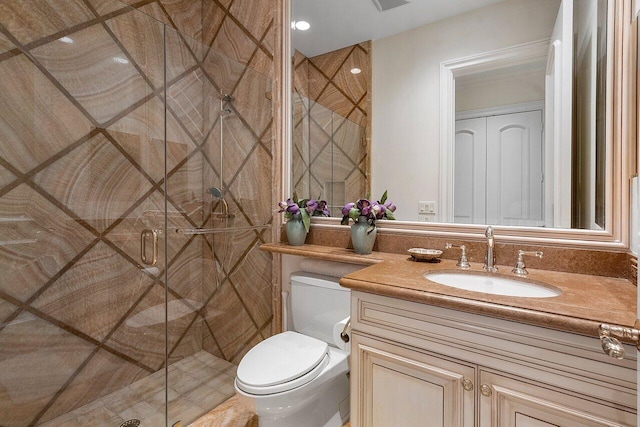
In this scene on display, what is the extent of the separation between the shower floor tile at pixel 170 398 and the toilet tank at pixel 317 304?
23.1 inches

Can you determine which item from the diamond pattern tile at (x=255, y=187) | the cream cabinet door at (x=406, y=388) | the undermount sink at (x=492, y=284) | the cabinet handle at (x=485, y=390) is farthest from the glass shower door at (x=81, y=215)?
the cabinet handle at (x=485, y=390)

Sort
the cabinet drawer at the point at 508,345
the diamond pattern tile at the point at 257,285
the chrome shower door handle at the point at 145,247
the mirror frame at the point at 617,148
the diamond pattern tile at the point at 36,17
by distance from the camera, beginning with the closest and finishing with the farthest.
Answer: the cabinet drawer at the point at 508,345
the mirror frame at the point at 617,148
the diamond pattern tile at the point at 36,17
the chrome shower door handle at the point at 145,247
the diamond pattern tile at the point at 257,285

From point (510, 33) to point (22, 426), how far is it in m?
2.57

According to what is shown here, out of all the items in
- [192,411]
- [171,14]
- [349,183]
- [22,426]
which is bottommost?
[192,411]

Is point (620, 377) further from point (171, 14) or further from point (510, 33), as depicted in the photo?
point (171, 14)

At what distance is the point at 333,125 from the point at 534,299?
1.30m

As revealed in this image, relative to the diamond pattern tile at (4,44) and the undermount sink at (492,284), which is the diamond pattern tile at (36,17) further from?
the undermount sink at (492,284)

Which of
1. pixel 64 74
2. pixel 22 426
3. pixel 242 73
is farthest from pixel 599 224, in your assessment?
pixel 22 426

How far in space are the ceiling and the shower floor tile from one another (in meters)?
1.88

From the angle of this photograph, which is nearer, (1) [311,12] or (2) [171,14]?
(1) [311,12]

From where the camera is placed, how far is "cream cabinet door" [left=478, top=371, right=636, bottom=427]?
70 cm

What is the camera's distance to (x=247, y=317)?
1.98m

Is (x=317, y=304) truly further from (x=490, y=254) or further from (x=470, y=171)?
(x=470, y=171)

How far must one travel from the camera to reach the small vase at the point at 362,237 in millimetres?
1494
